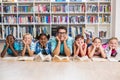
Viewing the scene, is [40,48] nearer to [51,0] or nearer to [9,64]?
[9,64]

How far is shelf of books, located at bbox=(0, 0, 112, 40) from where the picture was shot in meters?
7.05

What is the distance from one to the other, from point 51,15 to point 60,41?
3.13m

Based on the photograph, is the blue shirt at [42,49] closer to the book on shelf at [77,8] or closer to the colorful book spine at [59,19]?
the colorful book spine at [59,19]

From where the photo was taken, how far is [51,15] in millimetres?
7121

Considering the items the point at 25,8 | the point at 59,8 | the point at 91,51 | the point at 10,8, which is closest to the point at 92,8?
the point at 59,8

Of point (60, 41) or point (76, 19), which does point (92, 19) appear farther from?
point (60, 41)

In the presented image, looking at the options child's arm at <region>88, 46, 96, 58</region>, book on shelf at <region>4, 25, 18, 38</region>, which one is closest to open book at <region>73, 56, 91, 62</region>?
child's arm at <region>88, 46, 96, 58</region>

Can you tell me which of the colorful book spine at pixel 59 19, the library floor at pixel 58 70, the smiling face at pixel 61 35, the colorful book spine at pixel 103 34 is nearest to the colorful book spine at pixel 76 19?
the colorful book spine at pixel 59 19

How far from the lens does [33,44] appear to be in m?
4.17

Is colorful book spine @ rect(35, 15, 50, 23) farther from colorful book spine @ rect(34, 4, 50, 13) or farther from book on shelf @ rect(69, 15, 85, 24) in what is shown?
book on shelf @ rect(69, 15, 85, 24)

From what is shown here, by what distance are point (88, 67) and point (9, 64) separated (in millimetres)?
1159

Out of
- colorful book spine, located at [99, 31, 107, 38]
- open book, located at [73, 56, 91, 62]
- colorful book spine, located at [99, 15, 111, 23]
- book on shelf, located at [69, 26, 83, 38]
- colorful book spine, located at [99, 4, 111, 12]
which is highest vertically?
colorful book spine, located at [99, 4, 111, 12]

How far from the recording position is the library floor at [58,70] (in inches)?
112

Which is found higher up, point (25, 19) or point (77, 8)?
point (77, 8)
